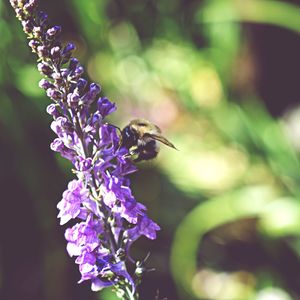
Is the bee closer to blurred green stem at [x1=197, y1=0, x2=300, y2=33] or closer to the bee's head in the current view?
the bee's head

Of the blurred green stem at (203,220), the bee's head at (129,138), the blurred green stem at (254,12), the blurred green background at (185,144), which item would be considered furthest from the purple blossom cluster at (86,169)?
the blurred green stem at (254,12)

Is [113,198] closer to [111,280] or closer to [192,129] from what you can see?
[111,280]

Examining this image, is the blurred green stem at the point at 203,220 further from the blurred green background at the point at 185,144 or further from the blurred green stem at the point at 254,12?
the blurred green stem at the point at 254,12

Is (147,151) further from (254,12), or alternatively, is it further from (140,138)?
(254,12)

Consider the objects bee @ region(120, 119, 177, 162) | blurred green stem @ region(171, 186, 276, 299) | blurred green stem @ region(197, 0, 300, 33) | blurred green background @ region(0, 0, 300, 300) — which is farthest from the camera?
blurred green stem @ region(197, 0, 300, 33)

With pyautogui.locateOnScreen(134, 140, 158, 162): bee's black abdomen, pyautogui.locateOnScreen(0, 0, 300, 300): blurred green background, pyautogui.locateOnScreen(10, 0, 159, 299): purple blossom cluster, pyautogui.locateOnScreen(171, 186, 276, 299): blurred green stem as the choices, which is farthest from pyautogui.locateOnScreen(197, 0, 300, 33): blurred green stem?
pyautogui.locateOnScreen(10, 0, 159, 299): purple blossom cluster

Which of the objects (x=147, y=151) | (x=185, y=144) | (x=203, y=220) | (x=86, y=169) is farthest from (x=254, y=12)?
(x=86, y=169)
